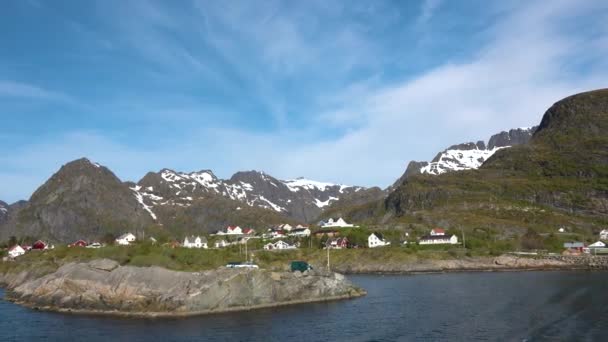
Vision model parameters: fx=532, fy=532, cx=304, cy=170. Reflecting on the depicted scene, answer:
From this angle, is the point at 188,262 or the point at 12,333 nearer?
the point at 12,333

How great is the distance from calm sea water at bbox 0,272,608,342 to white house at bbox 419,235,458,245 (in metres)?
63.9

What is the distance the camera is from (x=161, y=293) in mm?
62125

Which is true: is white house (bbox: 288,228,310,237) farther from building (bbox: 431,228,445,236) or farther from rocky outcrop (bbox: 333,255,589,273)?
rocky outcrop (bbox: 333,255,589,273)

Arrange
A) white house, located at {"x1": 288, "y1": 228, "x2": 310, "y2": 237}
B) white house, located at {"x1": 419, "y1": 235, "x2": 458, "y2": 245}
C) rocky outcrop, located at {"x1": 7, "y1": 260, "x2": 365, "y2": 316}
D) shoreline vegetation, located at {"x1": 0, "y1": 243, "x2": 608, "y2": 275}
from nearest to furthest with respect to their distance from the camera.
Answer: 1. rocky outcrop, located at {"x1": 7, "y1": 260, "x2": 365, "y2": 316}
2. shoreline vegetation, located at {"x1": 0, "y1": 243, "x2": 608, "y2": 275}
3. white house, located at {"x1": 419, "y1": 235, "x2": 458, "y2": 245}
4. white house, located at {"x1": 288, "y1": 228, "x2": 310, "y2": 237}

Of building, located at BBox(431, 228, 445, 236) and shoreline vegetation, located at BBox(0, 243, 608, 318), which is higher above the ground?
building, located at BBox(431, 228, 445, 236)

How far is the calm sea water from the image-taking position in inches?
1805

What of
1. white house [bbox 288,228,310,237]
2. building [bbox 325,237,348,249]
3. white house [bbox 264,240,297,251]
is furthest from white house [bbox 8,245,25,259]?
building [bbox 325,237,348,249]

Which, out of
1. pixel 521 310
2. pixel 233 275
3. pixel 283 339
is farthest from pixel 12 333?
pixel 521 310

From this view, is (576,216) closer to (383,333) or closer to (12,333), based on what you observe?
(383,333)

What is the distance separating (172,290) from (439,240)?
311 ft

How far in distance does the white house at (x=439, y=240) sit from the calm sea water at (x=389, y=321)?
63.9 metres

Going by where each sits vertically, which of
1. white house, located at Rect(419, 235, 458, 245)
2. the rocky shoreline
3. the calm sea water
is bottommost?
the calm sea water

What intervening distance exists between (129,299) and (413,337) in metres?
35.3

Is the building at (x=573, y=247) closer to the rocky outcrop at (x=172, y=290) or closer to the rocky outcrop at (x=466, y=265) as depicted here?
the rocky outcrop at (x=466, y=265)
